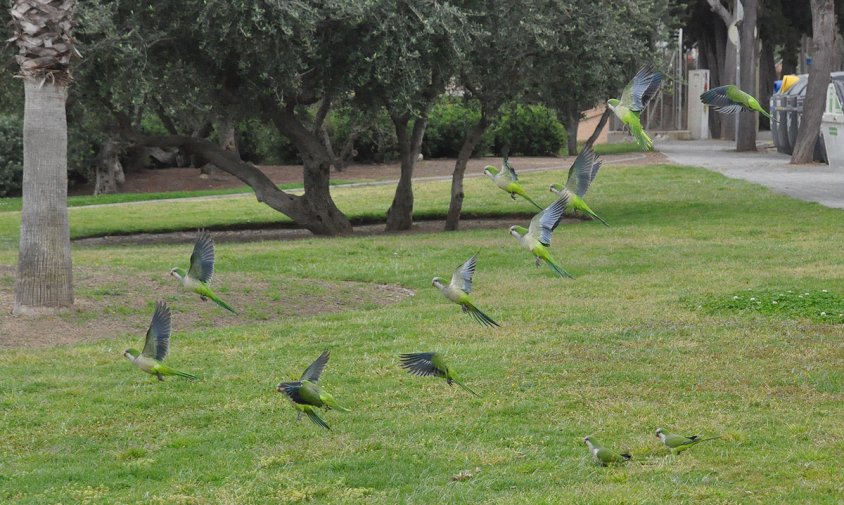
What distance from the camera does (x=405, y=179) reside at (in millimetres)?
22594

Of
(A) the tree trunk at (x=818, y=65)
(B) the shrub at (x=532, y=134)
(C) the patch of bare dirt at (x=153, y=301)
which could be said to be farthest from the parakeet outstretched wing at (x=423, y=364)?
(B) the shrub at (x=532, y=134)

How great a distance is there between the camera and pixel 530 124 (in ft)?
143

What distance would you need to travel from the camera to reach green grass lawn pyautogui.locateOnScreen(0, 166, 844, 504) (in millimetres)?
6812

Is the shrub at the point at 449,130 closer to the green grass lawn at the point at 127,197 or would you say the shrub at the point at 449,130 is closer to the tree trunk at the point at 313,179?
the green grass lawn at the point at 127,197

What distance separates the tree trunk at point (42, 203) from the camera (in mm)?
12336

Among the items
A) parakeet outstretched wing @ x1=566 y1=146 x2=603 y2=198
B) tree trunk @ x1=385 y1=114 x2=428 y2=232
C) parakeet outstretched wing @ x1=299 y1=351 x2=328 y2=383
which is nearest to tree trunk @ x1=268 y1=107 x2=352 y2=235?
tree trunk @ x1=385 y1=114 x2=428 y2=232

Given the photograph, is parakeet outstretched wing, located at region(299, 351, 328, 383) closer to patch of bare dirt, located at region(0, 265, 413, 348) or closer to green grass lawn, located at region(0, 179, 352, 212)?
patch of bare dirt, located at region(0, 265, 413, 348)

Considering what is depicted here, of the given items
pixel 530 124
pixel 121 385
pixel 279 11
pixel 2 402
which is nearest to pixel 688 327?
pixel 121 385

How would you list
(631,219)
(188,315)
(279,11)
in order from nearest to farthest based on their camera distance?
(188,315) < (279,11) < (631,219)

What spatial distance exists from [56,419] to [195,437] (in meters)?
1.22

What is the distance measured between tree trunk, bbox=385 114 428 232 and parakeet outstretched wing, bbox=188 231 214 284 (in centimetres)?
1726

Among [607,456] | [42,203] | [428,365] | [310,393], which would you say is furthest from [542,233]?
[42,203]

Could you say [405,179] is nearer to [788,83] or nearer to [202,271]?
[202,271]

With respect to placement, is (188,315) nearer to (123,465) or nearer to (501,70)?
(123,465)
